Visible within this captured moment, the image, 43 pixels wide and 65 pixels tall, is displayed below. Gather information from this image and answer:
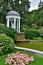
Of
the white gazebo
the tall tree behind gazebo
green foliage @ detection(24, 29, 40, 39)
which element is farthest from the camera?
the tall tree behind gazebo

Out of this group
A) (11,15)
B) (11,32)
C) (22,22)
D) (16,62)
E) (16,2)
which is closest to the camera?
(16,62)

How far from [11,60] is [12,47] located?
3489 millimetres

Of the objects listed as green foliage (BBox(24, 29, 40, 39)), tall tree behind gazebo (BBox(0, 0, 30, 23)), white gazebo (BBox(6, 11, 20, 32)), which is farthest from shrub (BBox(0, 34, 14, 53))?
tall tree behind gazebo (BBox(0, 0, 30, 23))

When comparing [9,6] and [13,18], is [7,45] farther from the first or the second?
[9,6]

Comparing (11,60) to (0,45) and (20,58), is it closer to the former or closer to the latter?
(20,58)

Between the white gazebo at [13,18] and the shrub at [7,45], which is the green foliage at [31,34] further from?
the shrub at [7,45]

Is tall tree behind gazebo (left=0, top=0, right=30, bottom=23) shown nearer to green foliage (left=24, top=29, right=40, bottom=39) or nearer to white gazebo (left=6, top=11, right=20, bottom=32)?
white gazebo (left=6, top=11, right=20, bottom=32)

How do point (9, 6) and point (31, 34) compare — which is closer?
point (31, 34)

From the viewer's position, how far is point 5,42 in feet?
29.7

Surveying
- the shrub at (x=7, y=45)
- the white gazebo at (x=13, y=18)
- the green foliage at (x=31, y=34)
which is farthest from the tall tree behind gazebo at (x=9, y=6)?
the shrub at (x=7, y=45)

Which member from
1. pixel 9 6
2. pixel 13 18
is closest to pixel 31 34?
pixel 13 18

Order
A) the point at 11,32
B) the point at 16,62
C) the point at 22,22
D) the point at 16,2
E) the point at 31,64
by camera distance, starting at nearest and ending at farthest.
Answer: the point at 16,62 → the point at 31,64 → the point at 11,32 → the point at 22,22 → the point at 16,2

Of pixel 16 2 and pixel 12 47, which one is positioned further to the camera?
pixel 16 2

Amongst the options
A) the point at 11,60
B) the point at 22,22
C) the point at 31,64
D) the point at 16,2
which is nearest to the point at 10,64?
the point at 11,60
